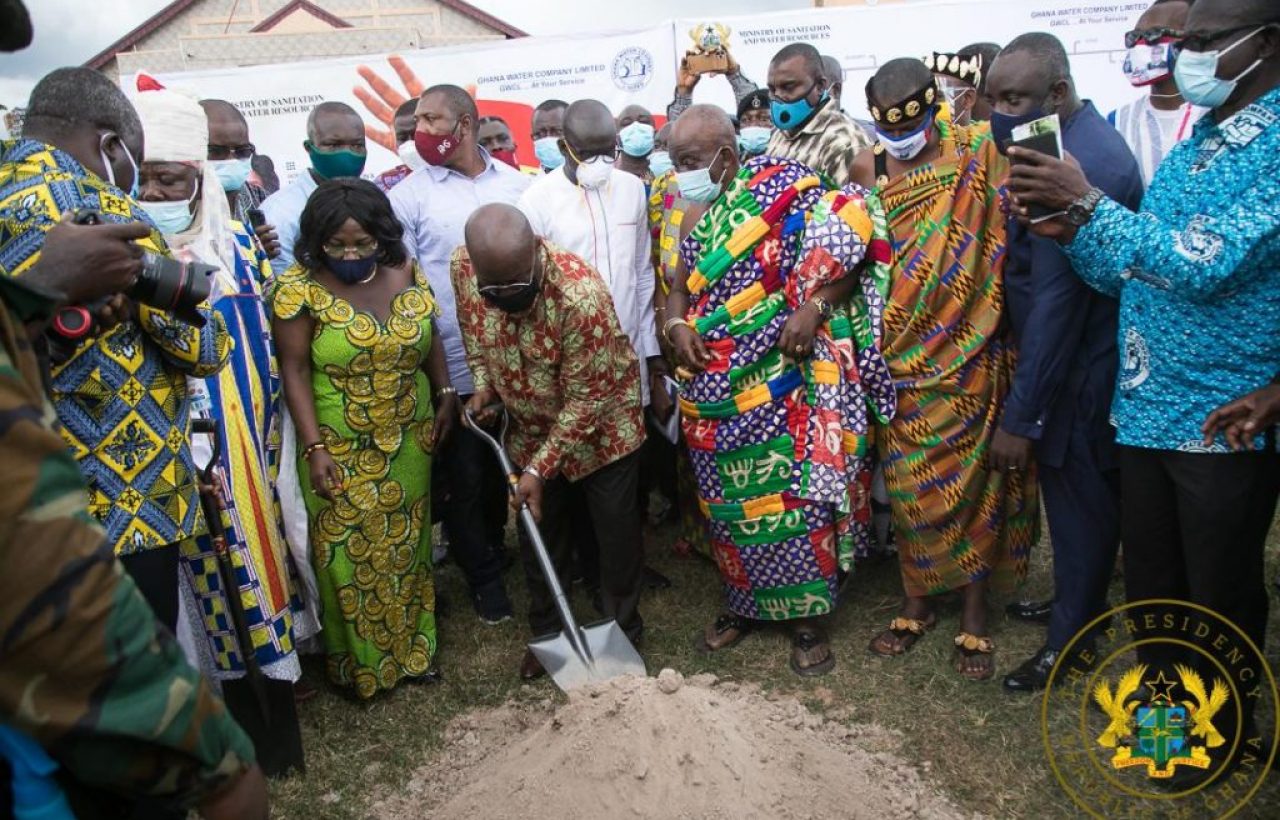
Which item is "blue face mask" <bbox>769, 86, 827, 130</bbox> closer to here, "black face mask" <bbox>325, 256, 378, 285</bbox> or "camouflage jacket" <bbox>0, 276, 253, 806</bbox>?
"black face mask" <bbox>325, 256, 378, 285</bbox>

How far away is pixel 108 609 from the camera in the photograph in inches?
42.7

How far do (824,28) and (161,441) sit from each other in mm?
7852

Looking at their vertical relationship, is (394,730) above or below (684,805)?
below

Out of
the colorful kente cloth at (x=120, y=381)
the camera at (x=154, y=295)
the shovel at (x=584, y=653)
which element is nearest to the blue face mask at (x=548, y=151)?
the shovel at (x=584, y=653)

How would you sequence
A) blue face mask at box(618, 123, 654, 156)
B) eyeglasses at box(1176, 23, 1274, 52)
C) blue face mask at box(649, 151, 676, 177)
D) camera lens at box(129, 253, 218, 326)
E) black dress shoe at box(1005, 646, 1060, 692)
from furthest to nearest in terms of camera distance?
blue face mask at box(649, 151, 676, 177), blue face mask at box(618, 123, 654, 156), black dress shoe at box(1005, 646, 1060, 692), eyeglasses at box(1176, 23, 1274, 52), camera lens at box(129, 253, 218, 326)

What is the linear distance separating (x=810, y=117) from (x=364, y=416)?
7.48 ft

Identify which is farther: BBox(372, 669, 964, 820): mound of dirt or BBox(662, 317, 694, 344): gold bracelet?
BBox(662, 317, 694, 344): gold bracelet

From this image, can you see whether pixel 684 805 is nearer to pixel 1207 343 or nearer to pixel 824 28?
pixel 1207 343

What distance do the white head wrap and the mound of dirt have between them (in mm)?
1768

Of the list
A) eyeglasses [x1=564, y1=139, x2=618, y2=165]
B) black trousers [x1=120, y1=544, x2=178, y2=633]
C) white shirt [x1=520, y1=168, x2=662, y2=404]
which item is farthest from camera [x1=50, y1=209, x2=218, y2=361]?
eyeglasses [x1=564, y1=139, x2=618, y2=165]

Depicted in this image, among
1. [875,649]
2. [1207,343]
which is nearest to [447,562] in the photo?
[875,649]

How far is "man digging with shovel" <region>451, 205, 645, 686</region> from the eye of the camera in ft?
9.77

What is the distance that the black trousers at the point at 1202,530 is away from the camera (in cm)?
229


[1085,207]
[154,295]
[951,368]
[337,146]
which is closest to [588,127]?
[337,146]
